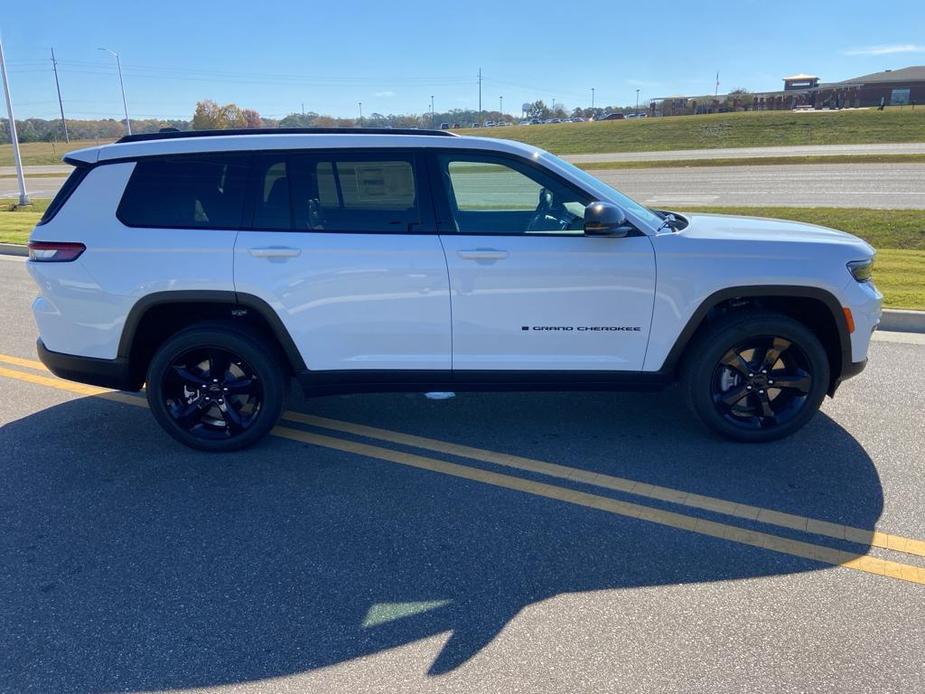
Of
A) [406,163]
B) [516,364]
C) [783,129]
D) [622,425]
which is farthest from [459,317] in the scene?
[783,129]

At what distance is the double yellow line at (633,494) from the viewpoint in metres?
3.22

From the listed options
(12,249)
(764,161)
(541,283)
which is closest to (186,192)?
(541,283)

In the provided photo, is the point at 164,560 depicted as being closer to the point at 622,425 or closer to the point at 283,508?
the point at 283,508

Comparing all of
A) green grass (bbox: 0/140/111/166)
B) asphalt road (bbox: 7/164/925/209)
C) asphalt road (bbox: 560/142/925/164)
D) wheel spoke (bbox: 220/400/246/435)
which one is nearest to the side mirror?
wheel spoke (bbox: 220/400/246/435)

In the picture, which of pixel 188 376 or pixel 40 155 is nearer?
pixel 188 376

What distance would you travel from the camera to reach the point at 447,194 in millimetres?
4203

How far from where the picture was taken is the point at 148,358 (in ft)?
14.8

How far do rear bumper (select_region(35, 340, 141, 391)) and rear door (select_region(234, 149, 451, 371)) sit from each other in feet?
3.30

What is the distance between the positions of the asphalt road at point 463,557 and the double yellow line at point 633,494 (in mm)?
18

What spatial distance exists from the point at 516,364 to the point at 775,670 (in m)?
2.20

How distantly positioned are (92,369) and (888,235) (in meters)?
11.4

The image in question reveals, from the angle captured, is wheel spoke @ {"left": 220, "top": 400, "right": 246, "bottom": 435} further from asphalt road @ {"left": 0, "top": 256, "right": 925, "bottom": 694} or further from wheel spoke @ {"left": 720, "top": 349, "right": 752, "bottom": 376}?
wheel spoke @ {"left": 720, "top": 349, "right": 752, "bottom": 376}

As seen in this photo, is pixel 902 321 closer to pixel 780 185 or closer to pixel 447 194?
pixel 447 194

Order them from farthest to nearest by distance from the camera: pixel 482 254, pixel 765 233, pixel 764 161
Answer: pixel 764 161 < pixel 765 233 < pixel 482 254
